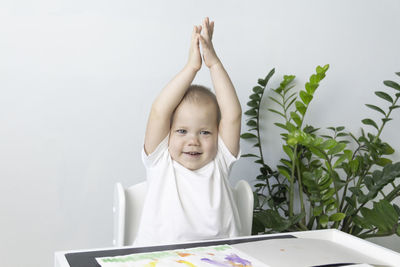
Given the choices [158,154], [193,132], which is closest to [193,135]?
[193,132]

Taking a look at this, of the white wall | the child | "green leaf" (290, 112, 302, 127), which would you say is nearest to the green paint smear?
the child

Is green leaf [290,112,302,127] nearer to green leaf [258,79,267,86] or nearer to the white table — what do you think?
green leaf [258,79,267,86]

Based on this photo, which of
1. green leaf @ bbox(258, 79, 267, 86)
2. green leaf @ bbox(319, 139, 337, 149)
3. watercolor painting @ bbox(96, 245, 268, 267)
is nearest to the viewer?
watercolor painting @ bbox(96, 245, 268, 267)

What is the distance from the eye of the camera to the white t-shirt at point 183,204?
55.4 inches

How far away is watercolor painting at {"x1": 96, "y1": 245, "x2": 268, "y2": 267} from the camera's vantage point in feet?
2.81

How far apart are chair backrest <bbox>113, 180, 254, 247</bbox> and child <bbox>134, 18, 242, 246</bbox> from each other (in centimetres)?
5

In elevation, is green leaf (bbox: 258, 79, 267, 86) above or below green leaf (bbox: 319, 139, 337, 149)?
above

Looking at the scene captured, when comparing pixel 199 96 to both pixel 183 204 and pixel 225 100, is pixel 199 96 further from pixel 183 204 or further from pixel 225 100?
pixel 183 204

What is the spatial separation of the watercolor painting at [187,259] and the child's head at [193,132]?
1.77 ft

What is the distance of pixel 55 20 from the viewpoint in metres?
1.87

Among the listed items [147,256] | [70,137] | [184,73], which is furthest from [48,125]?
[147,256]

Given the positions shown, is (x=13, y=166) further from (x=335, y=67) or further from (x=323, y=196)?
(x=335, y=67)

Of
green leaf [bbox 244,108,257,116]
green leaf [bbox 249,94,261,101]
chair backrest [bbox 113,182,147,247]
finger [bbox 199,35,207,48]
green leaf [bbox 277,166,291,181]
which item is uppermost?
finger [bbox 199,35,207,48]

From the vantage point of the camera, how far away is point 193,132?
4.84ft
